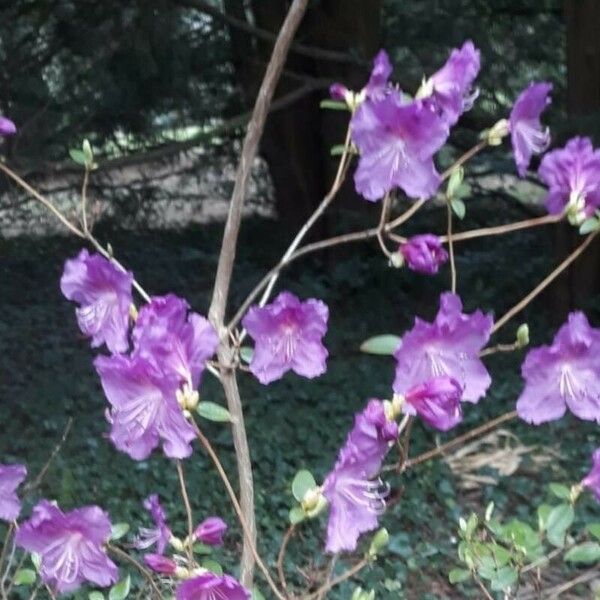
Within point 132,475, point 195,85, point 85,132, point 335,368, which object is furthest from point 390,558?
point 195,85

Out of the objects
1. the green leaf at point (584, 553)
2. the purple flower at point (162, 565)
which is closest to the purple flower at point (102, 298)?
the purple flower at point (162, 565)

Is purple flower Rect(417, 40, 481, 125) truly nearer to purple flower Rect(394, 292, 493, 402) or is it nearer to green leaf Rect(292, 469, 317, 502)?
purple flower Rect(394, 292, 493, 402)

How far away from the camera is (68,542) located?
1224 mm

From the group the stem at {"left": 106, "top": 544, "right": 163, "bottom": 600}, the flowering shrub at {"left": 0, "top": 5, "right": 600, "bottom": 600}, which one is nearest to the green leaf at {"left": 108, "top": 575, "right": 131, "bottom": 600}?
the stem at {"left": 106, "top": 544, "right": 163, "bottom": 600}

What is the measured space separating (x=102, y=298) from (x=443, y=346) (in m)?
0.38

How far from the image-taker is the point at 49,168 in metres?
3.80

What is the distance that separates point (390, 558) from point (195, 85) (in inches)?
110

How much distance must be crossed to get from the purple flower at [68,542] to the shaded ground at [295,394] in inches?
51.9

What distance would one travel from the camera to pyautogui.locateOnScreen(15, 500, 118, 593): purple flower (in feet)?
3.92

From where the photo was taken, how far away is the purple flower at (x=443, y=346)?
1.13 metres

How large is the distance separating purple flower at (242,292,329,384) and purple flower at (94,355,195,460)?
0.41 ft

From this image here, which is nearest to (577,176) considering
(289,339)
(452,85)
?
(452,85)

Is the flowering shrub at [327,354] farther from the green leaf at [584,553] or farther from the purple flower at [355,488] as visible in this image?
the green leaf at [584,553]

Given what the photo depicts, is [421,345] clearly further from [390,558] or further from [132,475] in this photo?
[132,475]
